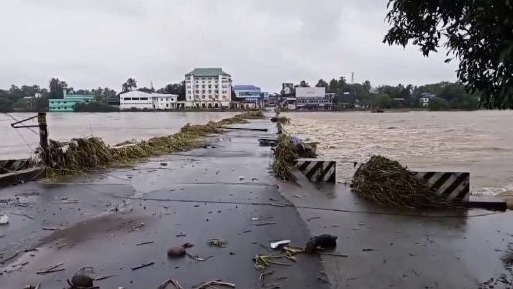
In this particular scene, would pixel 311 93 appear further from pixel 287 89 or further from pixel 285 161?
pixel 285 161

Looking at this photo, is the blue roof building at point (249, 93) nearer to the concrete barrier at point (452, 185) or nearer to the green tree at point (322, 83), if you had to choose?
the green tree at point (322, 83)

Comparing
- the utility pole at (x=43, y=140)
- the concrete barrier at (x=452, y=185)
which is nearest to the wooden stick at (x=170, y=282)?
the concrete barrier at (x=452, y=185)

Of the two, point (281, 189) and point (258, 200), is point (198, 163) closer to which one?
point (281, 189)

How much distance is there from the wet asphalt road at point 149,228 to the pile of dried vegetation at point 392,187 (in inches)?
77.1

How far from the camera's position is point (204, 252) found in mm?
5930

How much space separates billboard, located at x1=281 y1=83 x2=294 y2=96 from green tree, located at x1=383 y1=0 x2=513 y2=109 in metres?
178

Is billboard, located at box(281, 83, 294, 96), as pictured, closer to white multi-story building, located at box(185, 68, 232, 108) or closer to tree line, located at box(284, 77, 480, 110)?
tree line, located at box(284, 77, 480, 110)

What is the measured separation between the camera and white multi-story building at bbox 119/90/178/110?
14825cm

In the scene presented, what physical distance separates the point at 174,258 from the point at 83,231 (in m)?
2.03

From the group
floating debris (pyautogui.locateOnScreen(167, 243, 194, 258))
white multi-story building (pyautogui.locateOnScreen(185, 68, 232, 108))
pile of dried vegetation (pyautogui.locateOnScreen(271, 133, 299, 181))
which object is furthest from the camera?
white multi-story building (pyautogui.locateOnScreen(185, 68, 232, 108))

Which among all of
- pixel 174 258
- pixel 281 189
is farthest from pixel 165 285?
pixel 281 189

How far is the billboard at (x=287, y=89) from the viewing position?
612ft

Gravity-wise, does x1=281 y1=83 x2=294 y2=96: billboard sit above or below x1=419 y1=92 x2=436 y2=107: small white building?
above

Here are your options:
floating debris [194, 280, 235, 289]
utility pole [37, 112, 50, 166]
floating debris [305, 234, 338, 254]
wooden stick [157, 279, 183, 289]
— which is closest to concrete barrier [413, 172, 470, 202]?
floating debris [305, 234, 338, 254]
